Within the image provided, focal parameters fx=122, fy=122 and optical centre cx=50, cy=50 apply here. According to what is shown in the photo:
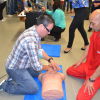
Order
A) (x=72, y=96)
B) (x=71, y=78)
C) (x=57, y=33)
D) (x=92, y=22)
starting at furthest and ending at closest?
(x=57, y=33) < (x=71, y=78) < (x=72, y=96) < (x=92, y=22)

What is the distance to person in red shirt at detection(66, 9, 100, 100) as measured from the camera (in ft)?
4.47

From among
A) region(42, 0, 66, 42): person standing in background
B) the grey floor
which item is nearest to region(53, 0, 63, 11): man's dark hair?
region(42, 0, 66, 42): person standing in background

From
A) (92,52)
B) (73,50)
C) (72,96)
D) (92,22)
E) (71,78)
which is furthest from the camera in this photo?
(73,50)

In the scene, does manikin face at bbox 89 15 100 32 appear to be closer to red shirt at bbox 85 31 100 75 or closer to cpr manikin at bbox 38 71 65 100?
red shirt at bbox 85 31 100 75

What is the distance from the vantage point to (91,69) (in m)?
1.64

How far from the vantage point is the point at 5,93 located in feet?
4.92

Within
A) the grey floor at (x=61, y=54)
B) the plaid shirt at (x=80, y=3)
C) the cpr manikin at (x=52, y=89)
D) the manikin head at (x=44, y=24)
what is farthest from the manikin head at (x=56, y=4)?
the cpr manikin at (x=52, y=89)

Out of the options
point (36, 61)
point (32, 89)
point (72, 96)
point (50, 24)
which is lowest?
point (72, 96)

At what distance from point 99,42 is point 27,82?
0.97m

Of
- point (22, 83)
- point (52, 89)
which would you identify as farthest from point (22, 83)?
point (52, 89)

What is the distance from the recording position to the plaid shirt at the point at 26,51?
3.76 ft

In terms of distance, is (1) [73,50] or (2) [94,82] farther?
(1) [73,50]

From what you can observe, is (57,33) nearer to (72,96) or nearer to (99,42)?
(99,42)

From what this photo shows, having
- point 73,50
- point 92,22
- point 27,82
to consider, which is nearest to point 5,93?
point 27,82
